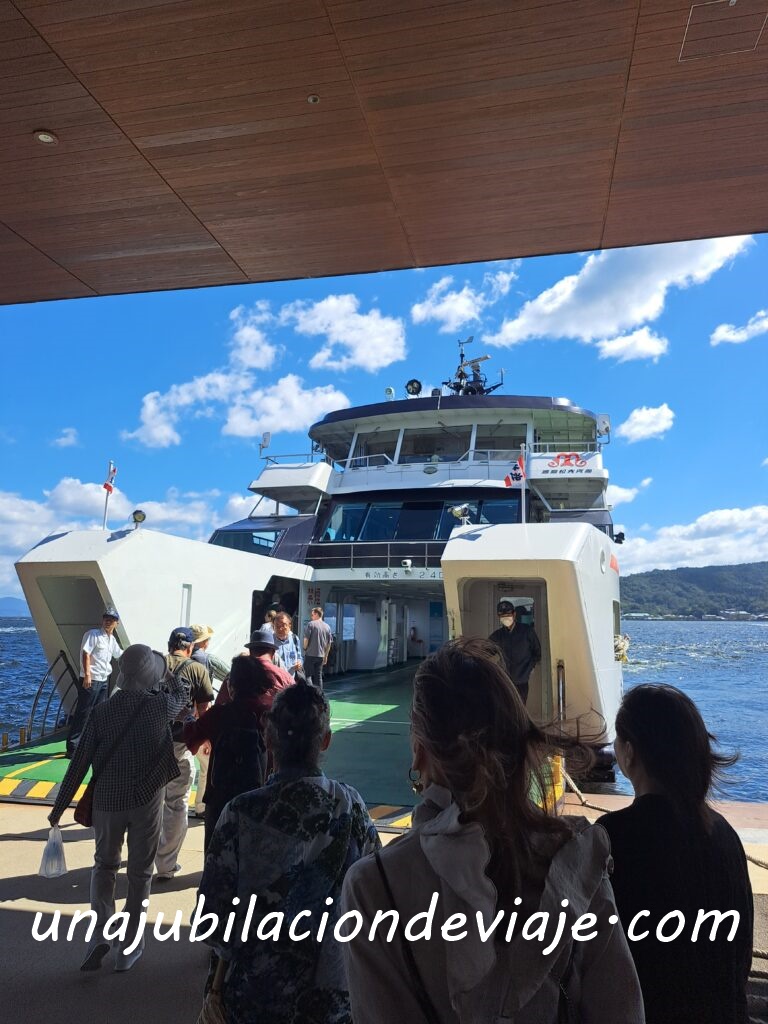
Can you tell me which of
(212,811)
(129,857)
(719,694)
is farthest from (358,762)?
(719,694)

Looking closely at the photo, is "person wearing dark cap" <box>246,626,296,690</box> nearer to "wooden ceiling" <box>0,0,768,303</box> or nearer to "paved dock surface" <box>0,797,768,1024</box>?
"paved dock surface" <box>0,797,768,1024</box>

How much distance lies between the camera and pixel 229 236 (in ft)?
16.3

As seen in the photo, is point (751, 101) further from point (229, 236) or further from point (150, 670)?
point (150, 670)

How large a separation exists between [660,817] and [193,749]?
2.54 meters

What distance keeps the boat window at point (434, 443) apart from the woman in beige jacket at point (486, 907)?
13943 mm

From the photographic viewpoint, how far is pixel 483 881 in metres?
1.11

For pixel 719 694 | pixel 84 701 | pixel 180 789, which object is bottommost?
pixel 719 694

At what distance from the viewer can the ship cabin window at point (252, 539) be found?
1330cm

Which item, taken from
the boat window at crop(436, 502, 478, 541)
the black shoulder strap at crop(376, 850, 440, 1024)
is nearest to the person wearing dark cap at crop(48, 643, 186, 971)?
the black shoulder strap at crop(376, 850, 440, 1024)

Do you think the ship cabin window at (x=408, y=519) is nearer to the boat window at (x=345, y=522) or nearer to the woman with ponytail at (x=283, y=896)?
the boat window at (x=345, y=522)

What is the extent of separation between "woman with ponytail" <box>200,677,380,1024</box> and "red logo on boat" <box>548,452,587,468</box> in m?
12.2

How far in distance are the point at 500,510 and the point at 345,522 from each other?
10.2 feet

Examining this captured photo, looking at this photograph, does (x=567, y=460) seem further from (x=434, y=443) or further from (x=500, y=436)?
(x=434, y=443)

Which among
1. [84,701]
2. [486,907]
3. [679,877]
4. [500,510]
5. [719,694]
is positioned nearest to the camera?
[486,907]
